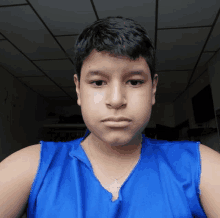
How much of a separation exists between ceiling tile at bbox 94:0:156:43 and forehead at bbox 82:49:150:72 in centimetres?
120

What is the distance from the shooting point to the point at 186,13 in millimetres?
1618

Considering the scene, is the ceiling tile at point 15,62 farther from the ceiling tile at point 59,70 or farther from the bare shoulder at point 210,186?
the bare shoulder at point 210,186

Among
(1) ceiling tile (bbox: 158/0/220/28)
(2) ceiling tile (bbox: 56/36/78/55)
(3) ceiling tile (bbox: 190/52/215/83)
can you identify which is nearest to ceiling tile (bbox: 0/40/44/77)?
(2) ceiling tile (bbox: 56/36/78/55)

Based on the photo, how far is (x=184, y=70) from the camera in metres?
2.71

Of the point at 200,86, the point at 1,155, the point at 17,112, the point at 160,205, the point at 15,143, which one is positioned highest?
the point at 200,86

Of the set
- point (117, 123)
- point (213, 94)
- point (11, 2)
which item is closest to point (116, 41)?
point (117, 123)

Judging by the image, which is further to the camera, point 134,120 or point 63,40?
point 63,40

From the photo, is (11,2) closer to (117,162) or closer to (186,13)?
(186,13)

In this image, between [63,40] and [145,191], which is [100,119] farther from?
[63,40]

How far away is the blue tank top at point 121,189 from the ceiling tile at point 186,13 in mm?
1383

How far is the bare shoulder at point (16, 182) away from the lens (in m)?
0.45

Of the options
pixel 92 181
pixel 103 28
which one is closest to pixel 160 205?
pixel 92 181

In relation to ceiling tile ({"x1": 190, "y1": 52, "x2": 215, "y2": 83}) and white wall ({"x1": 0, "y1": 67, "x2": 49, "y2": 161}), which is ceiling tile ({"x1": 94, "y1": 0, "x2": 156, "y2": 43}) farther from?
white wall ({"x1": 0, "y1": 67, "x2": 49, "y2": 161})

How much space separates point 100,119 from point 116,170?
18 centimetres
